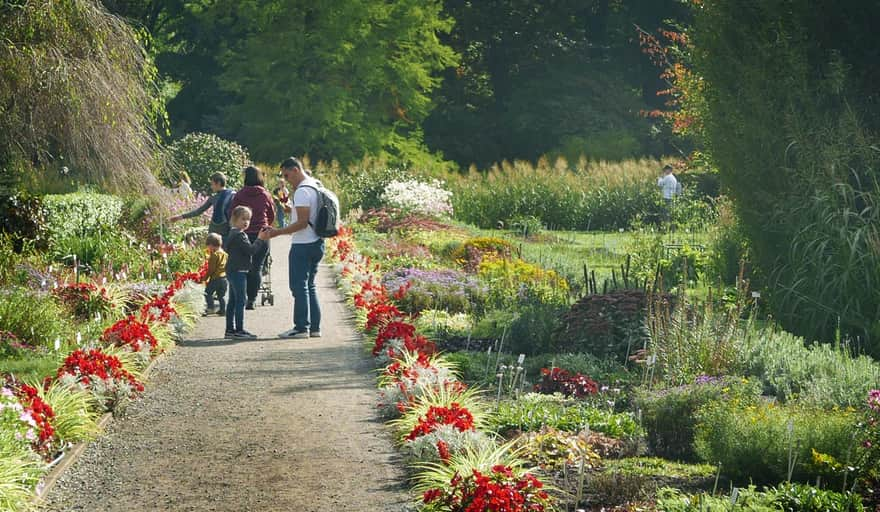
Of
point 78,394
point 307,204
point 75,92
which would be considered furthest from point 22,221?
point 78,394

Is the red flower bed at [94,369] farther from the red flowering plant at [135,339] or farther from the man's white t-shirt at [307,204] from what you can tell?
the man's white t-shirt at [307,204]

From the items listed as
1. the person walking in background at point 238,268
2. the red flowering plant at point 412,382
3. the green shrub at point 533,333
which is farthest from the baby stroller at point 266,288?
the red flowering plant at point 412,382

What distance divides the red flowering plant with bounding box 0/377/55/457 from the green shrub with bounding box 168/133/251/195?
22.1 metres

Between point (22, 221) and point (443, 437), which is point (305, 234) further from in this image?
point (22, 221)

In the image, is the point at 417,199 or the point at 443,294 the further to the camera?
the point at 417,199

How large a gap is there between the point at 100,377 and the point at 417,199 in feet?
57.9

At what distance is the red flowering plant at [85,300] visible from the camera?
11.9 metres

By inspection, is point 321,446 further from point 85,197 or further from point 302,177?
point 85,197

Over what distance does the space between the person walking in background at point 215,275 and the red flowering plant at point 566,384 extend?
525cm

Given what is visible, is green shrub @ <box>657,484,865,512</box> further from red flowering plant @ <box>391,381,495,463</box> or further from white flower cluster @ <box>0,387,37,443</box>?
white flower cluster @ <box>0,387,37,443</box>

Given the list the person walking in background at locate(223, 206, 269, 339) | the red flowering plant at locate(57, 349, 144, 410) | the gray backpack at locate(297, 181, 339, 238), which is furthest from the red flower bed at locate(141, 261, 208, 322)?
the red flowering plant at locate(57, 349, 144, 410)

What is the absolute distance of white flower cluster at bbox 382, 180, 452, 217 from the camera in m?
25.0

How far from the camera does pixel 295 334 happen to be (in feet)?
38.1

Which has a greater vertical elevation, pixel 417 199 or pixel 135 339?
pixel 417 199
